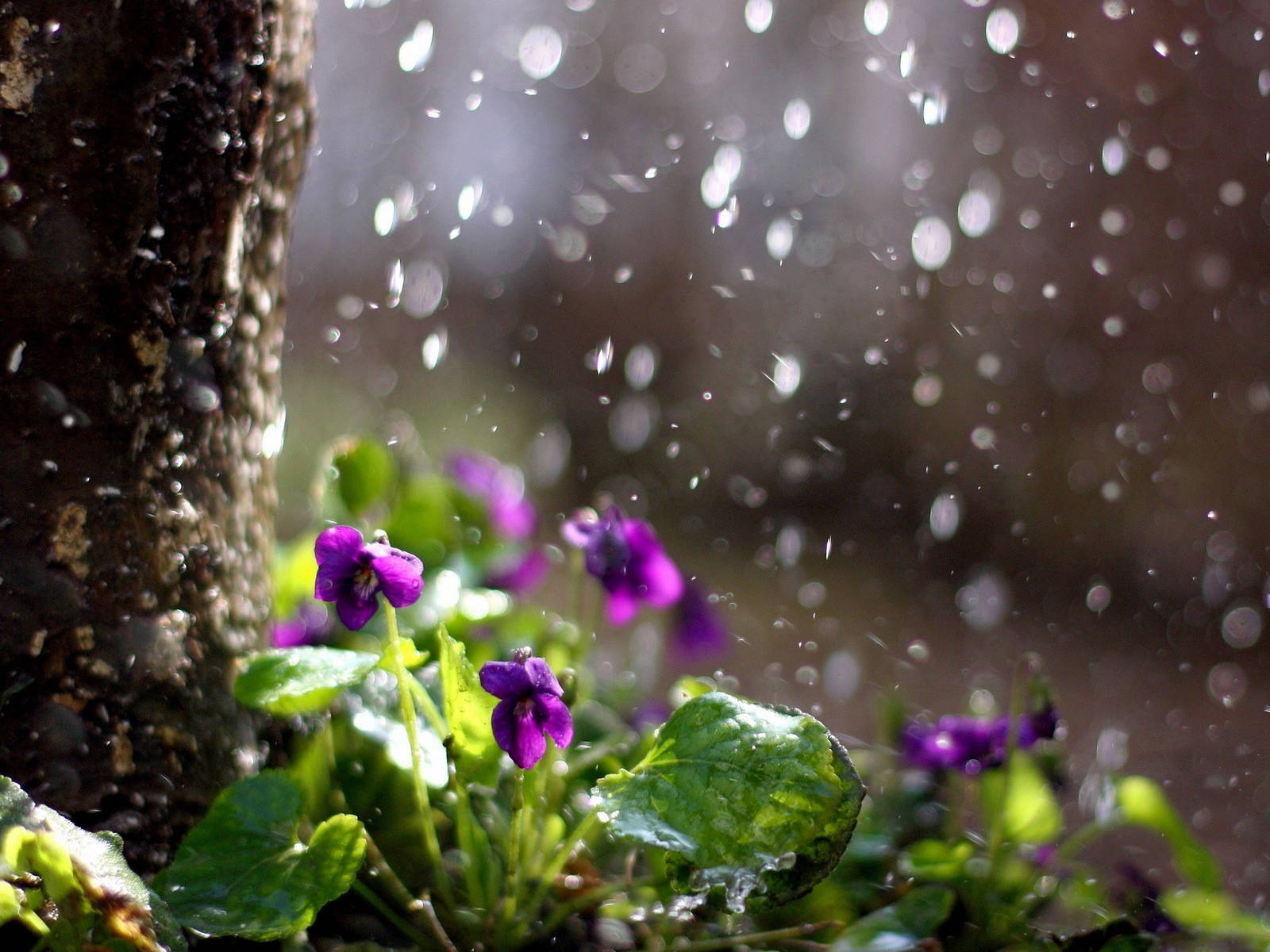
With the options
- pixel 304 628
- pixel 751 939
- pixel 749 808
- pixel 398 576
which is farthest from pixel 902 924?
pixel 304 628

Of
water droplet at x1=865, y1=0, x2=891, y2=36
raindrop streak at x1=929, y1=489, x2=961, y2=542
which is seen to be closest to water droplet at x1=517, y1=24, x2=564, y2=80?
water droplet at x1=865, y1=0, x2=891, y2=36

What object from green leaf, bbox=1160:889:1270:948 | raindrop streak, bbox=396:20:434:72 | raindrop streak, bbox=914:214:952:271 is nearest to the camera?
green leaf, bbox=1160:889:1270:948

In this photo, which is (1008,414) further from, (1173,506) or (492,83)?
(492,83)

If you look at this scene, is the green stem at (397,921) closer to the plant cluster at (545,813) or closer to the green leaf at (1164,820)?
the plant cluster at (545,813)

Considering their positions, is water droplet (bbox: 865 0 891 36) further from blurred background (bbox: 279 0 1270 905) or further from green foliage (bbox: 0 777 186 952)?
green foliage (bbox: 0 777 186 952)

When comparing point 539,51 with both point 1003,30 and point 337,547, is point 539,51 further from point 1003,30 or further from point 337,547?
point 337,547

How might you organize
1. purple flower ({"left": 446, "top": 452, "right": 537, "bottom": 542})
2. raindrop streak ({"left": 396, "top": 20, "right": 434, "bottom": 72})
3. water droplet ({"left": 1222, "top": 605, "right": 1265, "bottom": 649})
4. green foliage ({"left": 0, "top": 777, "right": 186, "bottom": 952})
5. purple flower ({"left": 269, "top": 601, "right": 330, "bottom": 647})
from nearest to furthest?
green foliage ({"left": 0, "top": 777, "right": 186, "bottom": 952})
purple flower ({"left": 269, "top": 601, "right": 330, "bottom": 647})
purple flower ({"left": 446, "top": 452, "right": 537, "bottom": 542})
raindrop streak ({"left": 396, "top": 20, "right": 434, "bottom": 72})
water droplet ({"left": 1222, "top": 605, "right": 1265, "bottom": 649})

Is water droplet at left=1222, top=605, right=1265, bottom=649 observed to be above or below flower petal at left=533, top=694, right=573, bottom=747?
below
